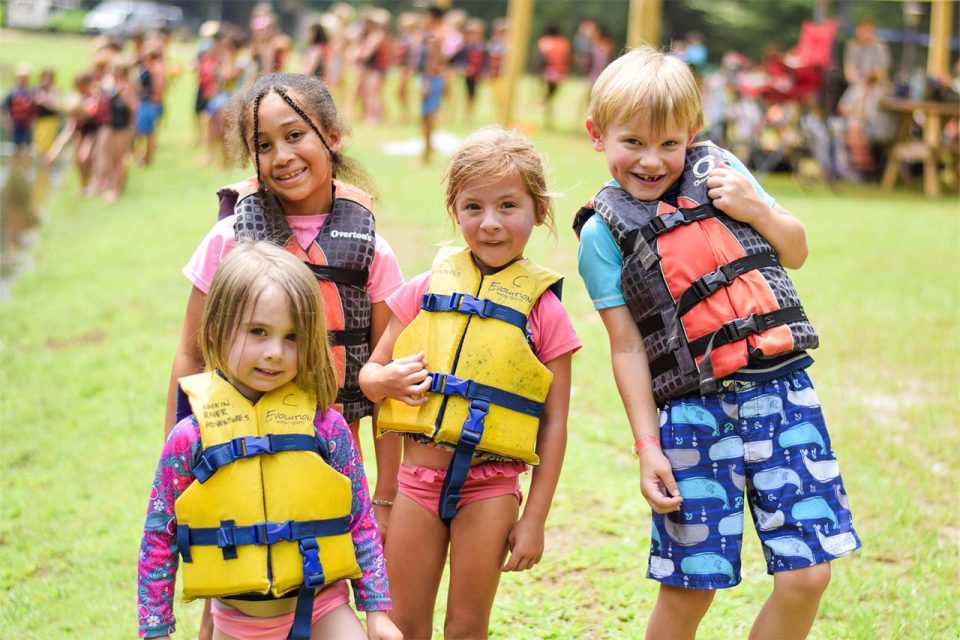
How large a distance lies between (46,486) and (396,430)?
3826 millimetres

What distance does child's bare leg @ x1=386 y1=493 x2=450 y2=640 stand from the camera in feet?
9.37

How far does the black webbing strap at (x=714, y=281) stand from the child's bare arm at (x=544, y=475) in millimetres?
325

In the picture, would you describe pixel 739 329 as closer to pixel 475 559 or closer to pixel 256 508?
pixel 475 559

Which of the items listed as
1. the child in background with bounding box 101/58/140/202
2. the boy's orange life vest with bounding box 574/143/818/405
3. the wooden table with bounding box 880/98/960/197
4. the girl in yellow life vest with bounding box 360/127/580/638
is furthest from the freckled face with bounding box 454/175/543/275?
the child in background with bounding box 101/58/140/202

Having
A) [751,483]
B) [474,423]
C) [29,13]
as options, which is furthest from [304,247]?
[29,13]

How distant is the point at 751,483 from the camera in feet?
9.12

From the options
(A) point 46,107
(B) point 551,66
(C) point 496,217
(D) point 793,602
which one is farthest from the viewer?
(A) point 46,107

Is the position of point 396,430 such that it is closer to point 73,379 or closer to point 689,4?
point 73,379

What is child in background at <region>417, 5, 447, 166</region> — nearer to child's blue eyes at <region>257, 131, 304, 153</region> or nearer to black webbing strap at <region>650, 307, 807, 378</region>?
child's blue eyes at <region>257, 131, 304, 153</region>

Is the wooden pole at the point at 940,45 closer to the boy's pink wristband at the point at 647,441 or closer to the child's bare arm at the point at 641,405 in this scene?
the child's bare arm at the point at 641,405

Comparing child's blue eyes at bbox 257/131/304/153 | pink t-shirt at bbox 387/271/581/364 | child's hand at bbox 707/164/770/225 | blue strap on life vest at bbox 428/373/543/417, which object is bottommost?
blue strap on life vest at bbox 428/373/543/417

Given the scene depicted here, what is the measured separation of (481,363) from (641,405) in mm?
434

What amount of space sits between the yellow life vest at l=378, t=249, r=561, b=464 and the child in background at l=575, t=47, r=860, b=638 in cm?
24

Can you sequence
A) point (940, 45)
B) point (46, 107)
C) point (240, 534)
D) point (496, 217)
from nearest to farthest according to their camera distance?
point (240, 534) → point (496, 217) → point (940, 45) → point (46, 107)
